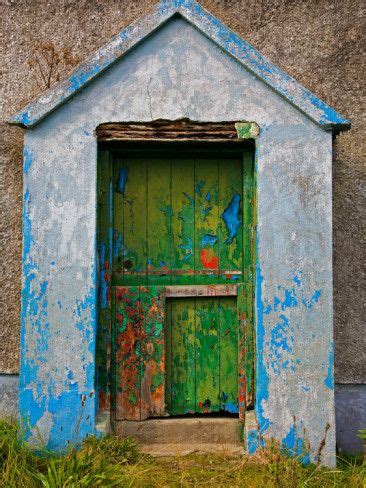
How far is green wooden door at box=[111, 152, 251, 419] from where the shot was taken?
13.1ft

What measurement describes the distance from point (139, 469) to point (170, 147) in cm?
228

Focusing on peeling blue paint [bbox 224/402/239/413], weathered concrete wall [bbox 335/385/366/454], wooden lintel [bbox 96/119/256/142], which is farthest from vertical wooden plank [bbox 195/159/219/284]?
weathered concrete wall [bbox 335/385/366/454]

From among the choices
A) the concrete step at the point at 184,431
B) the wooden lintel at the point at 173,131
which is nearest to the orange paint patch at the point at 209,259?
the wooden lintel at the point at 173,131

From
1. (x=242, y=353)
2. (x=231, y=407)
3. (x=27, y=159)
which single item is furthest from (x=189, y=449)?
(x=27, y=159)

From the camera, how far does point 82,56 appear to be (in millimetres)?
4578

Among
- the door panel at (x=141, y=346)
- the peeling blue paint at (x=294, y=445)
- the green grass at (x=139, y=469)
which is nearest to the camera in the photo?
the green grass at (x=139, y=469)

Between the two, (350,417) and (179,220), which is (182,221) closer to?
(179,220)

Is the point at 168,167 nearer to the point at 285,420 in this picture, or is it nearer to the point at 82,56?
the point at 82,56

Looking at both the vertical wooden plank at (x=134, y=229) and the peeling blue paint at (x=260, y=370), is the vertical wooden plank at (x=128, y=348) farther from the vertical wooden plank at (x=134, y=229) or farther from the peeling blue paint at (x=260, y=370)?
the peeling blue paint at (x=260, y=370)

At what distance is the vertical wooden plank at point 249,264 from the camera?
3.91 meters

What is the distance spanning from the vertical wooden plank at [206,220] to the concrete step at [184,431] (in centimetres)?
108

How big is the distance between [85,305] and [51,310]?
247 millimetres

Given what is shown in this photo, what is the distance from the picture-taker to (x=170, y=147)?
3916 millimetres

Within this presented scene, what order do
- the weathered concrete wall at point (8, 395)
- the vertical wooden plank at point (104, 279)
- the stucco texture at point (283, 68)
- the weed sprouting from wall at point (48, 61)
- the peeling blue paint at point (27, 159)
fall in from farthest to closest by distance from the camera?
the weed sprouting from wall at point (48, 61) < the stucco texture at point (283, 68) < the weathered concrete wall at point (8, 395) < the vertical wooden plank at point (104, 279) < the peeling blue paint at point (27, 159)
